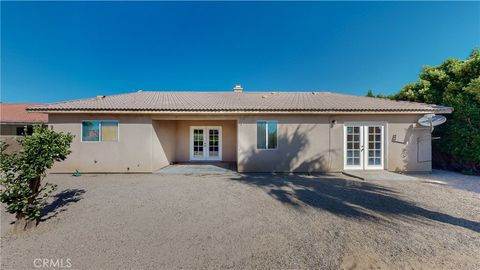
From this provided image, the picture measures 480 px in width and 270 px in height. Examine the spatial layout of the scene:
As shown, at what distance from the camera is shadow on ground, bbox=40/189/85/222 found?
4645 mm

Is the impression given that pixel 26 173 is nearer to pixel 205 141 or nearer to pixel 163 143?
pixel 163 143

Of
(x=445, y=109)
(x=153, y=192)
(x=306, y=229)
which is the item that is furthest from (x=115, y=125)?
(x=445, y=109)

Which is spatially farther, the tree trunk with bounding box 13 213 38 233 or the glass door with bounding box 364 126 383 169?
the glass door with bounding box 364 126 383 169

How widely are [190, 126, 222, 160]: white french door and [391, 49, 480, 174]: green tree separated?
1215 centimetres

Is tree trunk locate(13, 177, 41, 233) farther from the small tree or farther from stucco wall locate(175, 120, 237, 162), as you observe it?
stucco wall locate(175, 120, 237, 162)

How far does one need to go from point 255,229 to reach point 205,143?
9352 millimetres

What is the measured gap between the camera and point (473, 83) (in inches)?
335

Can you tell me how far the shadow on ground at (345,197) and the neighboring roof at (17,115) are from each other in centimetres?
1848

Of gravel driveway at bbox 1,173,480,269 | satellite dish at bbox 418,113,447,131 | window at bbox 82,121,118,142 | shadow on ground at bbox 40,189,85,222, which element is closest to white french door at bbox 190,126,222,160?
window at bbox 82,121,118,142

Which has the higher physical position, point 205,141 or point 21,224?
point 205,141

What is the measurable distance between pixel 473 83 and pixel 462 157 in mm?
3529

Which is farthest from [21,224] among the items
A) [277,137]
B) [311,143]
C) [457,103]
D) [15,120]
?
[15,120]

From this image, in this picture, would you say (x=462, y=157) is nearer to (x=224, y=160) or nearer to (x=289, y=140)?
(x=289, y=140)

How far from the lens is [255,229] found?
3951mm
